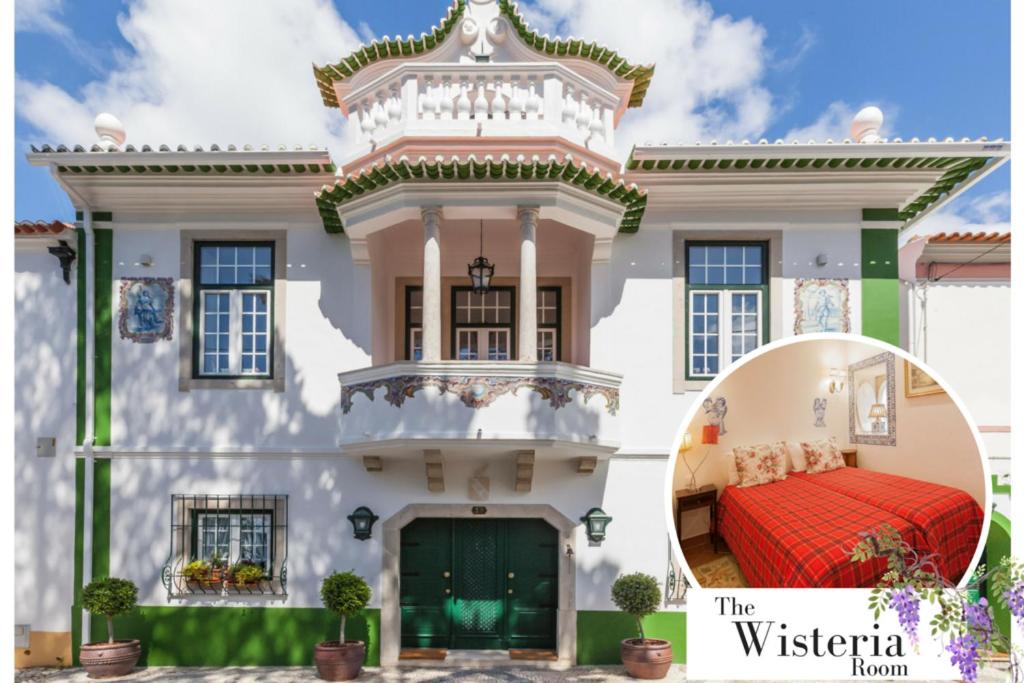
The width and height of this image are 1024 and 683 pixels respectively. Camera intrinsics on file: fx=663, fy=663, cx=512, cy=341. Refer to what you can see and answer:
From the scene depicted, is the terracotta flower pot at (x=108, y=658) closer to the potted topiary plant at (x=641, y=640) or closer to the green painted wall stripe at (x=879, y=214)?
the potted topiary plant at (x=641, y=640)

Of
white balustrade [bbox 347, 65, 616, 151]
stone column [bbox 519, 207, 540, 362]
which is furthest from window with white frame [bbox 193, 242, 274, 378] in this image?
stone column [bbox 519, 207, 540, 362]

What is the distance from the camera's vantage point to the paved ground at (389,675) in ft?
28.4

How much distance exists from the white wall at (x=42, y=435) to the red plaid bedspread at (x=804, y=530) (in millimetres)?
10067

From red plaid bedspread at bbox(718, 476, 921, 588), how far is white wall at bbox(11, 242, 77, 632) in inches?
396

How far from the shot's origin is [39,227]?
9672mm

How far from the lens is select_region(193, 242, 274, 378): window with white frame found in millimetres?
9625

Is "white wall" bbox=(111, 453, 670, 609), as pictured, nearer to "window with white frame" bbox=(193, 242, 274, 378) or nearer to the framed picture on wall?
"window with white frame" bbox=(193, 242, 274, 378)

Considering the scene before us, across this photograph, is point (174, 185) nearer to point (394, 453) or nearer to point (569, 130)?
point (394, 453)

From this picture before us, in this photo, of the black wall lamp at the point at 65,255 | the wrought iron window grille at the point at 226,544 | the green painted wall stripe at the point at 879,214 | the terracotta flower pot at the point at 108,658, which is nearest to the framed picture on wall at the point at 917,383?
the green painted wall stripe at the point at 879,214

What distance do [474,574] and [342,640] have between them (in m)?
1.97

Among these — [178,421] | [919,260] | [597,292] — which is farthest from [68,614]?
[919,260]

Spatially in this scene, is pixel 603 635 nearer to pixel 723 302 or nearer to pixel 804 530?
pixel 723 302

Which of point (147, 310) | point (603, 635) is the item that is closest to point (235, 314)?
point (147, 310)

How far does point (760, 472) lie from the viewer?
8.91 ft
